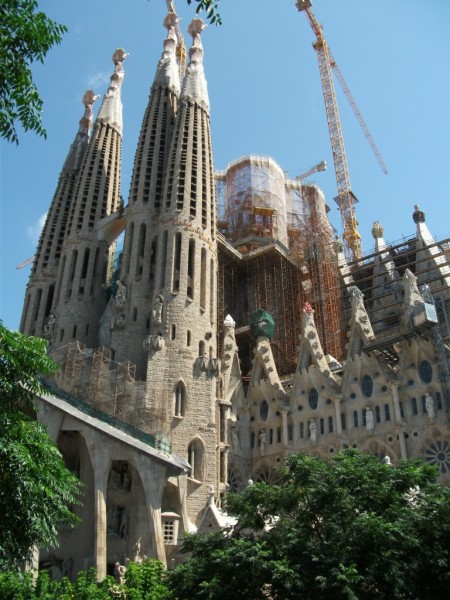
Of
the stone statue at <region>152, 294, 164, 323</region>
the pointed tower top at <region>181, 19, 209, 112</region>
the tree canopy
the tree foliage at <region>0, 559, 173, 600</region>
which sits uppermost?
the pointed tower top at <region>181, 19, 209, 112</region>

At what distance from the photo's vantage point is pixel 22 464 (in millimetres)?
11477

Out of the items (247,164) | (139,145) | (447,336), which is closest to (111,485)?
(447,336)

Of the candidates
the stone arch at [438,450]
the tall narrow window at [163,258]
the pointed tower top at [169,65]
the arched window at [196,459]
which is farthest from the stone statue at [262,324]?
the pointed tower top at [169,65]

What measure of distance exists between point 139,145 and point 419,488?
3580 cm

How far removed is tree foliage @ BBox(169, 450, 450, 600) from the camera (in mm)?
15008

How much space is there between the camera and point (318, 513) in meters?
17.1

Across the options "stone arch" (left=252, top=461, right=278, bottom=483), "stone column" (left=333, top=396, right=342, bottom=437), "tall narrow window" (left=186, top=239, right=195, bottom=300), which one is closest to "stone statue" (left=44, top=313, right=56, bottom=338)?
"tall narrow window" (left=186, top=239, right=195, bottom=300)

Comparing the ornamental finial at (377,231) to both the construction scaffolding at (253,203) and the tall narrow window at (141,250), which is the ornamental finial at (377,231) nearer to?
the construction scaffolding at (253,203)

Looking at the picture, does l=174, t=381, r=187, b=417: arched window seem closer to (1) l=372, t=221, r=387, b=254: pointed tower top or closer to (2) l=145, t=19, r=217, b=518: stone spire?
(2) l=145, t=19, r=217, b=518: stone spire

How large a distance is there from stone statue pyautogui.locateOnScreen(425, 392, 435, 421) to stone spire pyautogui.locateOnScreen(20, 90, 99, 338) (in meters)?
25.0

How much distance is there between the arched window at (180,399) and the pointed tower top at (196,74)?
2247cm

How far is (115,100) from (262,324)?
2689 cm

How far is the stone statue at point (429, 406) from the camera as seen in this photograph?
32.9 m

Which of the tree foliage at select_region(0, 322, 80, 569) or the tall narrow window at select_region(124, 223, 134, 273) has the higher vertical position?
the tall narrow window at select_region(124, 223, 134, 273)
